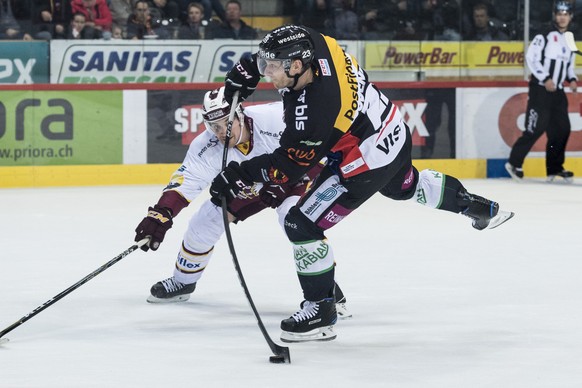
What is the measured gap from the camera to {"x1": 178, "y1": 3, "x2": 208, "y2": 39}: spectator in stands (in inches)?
423

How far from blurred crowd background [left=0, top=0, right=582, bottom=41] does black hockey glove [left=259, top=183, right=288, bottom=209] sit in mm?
5787

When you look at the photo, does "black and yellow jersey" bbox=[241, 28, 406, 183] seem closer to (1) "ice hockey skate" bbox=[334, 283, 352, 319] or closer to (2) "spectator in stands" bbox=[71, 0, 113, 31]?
(1) "ice hockey skate" bbox=[334, 283, 352, 319]

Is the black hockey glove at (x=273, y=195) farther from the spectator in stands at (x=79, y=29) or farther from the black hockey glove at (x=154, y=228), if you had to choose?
the spectator in stands at (x=79, y=29)

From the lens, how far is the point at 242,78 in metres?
4.83

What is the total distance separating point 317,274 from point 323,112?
624mm

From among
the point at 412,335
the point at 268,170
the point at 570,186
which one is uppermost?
the point at 268,170

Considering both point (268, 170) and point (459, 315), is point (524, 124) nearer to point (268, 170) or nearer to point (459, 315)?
point (459, 315)

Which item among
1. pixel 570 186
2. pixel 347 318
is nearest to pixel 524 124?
pixel 570 186

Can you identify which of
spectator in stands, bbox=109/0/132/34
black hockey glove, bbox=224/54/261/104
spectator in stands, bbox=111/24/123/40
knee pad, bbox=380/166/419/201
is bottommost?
knee pad, bbox=380/166/419/201

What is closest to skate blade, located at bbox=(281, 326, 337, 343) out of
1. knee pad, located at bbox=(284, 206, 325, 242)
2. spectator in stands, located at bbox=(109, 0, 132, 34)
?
knee pad, located at bbox=(284, 206, 325, 242)

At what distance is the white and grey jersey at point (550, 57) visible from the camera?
10336 mm

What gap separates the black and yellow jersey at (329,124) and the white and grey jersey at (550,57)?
6.04 meters

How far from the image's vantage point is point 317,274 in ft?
14.7

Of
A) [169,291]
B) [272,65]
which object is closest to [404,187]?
[272,65]
